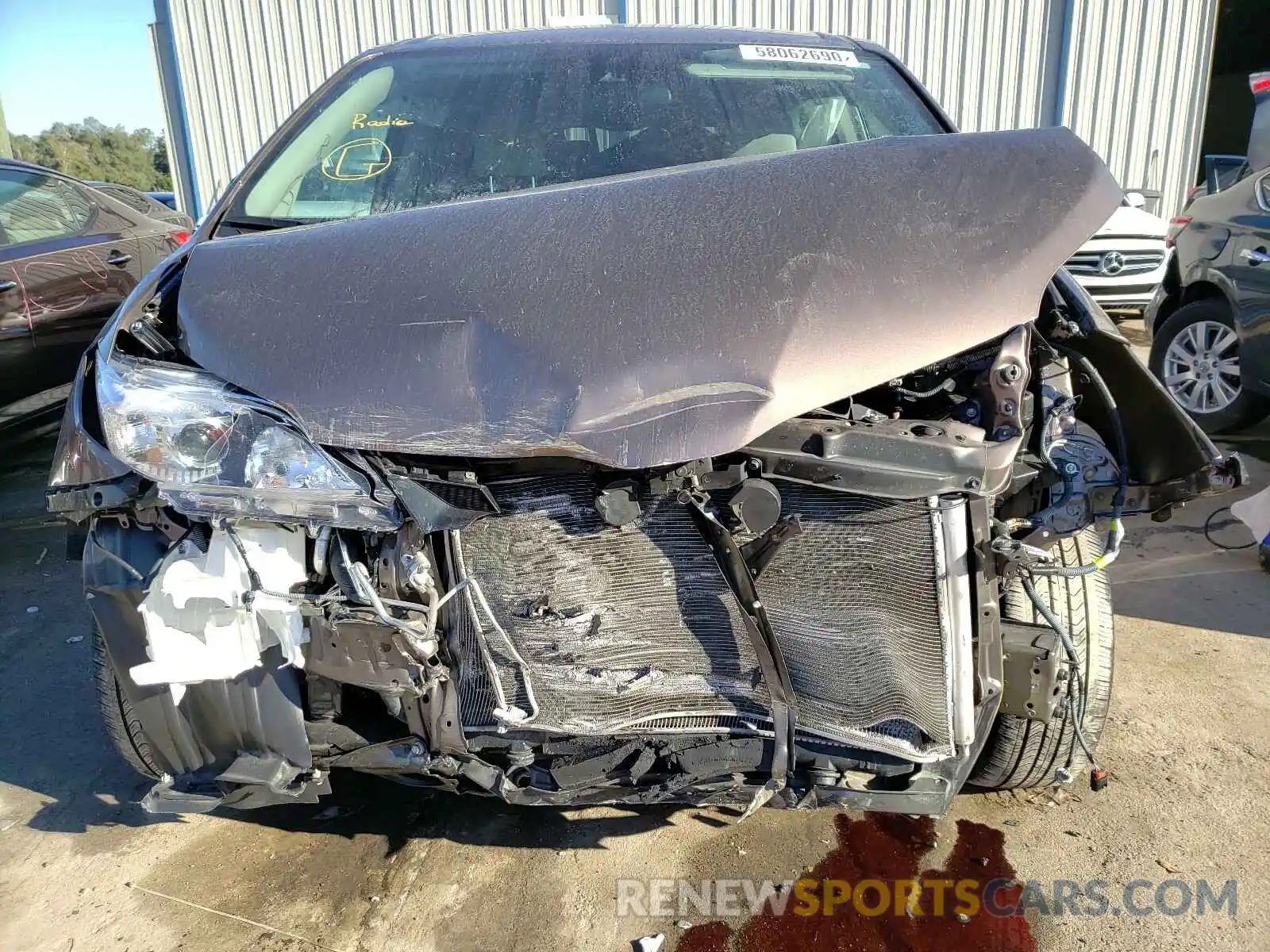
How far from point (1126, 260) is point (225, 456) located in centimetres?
774

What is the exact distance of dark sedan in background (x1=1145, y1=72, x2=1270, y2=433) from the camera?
4.37 meters

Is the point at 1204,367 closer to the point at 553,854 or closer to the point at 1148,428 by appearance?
the point at 1148,428

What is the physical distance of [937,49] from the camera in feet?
31.9

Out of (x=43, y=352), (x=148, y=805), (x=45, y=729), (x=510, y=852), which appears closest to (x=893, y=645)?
(x=510, y=852)

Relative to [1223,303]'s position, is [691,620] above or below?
above

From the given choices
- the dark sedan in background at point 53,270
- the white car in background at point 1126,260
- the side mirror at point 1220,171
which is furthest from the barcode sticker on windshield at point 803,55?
the white car in background at point 1126,260

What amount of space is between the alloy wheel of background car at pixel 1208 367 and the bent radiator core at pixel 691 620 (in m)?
3.84

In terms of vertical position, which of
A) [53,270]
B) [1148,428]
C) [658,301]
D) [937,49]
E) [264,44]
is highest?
[264,44]

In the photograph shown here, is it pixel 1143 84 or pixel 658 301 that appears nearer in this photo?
pixel 658 301

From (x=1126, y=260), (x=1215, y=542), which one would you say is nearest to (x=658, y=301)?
(x=1215, y=542)

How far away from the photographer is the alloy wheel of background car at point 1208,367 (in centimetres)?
482

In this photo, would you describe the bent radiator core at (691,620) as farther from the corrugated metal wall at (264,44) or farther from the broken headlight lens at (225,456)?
the corrugated metal wall at (264,44)

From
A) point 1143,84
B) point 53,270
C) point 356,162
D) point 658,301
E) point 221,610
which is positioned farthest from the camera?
point 1143,84

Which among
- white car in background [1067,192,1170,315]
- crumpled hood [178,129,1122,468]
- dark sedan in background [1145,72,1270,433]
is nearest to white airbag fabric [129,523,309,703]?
crumpled hood [178,129,1122,468]
